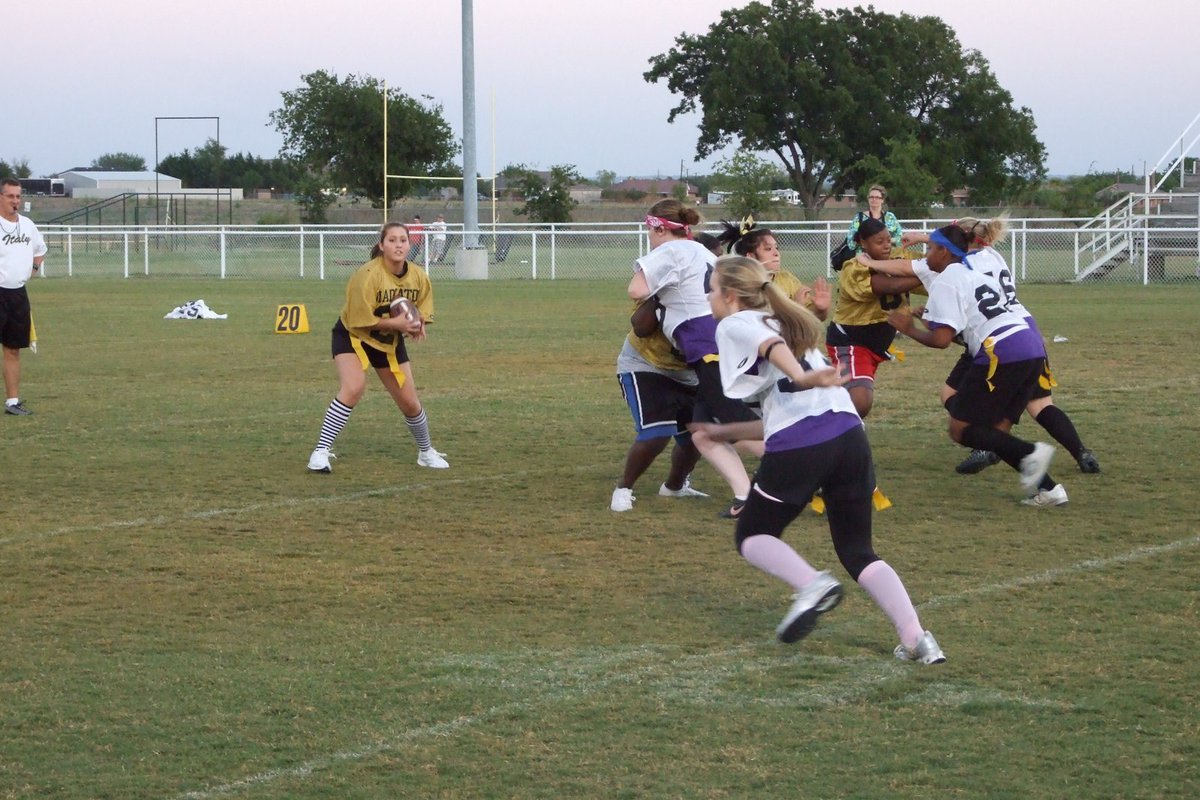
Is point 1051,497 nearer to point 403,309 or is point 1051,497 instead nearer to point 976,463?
point 976,463

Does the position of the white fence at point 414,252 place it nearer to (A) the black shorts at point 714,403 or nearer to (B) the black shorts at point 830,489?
(A) the black shorts at point 714,403

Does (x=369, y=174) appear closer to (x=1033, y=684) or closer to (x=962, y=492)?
(x=962, y=492)

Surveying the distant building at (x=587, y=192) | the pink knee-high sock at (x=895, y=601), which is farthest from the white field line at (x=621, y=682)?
the distant building at (x=587, y=192)

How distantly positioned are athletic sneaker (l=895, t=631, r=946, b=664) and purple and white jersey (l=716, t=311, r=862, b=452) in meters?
0.81

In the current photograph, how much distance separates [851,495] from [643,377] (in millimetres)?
2958

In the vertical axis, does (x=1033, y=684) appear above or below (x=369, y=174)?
below

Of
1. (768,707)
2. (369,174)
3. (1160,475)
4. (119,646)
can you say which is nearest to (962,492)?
(1160,475)

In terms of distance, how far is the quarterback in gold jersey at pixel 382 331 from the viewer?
9.59 meters

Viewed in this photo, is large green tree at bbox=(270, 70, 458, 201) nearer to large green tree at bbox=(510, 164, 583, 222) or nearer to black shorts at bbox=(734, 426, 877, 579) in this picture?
large green tree at bbox=(510, 164, 583, 222)

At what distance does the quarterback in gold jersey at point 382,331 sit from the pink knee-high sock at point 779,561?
4.29m

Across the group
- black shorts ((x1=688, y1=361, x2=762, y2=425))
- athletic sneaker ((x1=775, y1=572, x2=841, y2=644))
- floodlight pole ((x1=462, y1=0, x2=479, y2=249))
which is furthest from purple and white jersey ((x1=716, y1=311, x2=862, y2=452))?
floodlight pole ((x1=462, y1=0, x2=479, y2=249))

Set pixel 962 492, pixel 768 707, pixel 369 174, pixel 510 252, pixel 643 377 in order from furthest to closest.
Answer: pixel 369 174
pixel 510 252
pixel 962 492
pixel 643 377
pixel 768 707

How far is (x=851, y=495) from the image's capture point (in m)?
5.57

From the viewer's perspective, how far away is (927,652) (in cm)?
545
